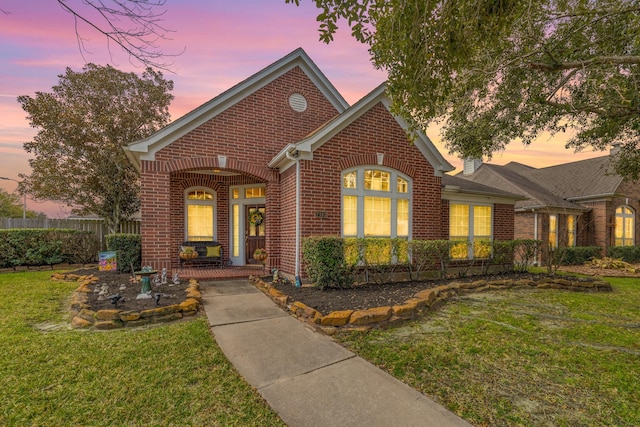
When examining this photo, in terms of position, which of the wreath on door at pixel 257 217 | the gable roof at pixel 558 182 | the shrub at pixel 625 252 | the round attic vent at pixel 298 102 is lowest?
the shrub at pixel 625 252

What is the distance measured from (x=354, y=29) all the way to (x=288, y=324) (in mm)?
4651

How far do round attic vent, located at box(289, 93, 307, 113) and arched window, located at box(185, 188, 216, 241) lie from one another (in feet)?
14.2

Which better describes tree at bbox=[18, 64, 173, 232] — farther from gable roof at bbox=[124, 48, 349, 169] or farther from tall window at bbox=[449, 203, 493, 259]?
tall window at bbox=[449, 203, 493, 259]

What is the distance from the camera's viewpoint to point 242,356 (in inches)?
142

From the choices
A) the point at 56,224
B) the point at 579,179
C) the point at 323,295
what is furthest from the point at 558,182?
the point at 56,224

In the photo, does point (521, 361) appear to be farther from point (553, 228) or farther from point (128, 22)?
point (553, 228)

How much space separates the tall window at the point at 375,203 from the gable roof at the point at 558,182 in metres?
10.2

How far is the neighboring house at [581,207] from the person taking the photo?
15.0m

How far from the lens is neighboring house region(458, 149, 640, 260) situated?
1500cm

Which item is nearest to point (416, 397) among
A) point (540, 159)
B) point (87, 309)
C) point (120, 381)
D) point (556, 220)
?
point (120, 381)

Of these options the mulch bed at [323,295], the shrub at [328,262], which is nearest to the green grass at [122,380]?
the mulch bed at [323,295]

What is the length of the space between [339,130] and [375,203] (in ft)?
7.50

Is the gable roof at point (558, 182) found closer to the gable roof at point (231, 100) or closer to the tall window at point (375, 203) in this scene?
the tall window at point (375, 203)

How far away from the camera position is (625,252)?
1590cm
